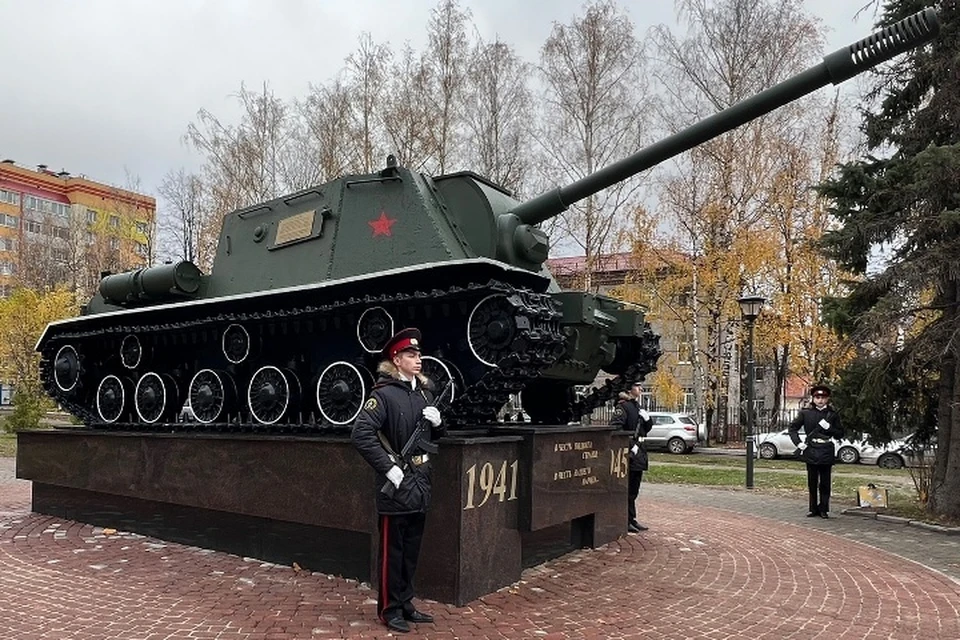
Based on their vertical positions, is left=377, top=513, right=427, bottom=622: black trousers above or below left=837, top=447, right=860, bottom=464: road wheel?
above

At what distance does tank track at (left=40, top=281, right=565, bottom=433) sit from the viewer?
7656 mm

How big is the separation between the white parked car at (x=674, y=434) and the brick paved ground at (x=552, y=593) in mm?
18172

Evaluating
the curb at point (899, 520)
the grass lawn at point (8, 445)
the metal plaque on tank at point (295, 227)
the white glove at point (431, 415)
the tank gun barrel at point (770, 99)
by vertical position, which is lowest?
the grass lawn at point (8, 445)

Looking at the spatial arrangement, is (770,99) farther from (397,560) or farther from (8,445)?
(8,445)

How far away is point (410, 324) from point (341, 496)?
201 centimetres

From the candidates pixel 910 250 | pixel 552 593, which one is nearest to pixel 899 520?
pixel 910 250

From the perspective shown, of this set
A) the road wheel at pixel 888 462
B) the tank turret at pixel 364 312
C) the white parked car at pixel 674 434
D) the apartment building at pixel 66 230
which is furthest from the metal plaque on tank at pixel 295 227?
the apartment building at pixel 66 230

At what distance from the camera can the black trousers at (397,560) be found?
584 cm

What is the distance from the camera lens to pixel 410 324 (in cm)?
868

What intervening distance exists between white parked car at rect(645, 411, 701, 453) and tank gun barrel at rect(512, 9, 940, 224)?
2006 centimetres

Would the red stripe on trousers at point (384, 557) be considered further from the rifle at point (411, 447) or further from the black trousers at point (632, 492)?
the black trousers at point (632, 492)

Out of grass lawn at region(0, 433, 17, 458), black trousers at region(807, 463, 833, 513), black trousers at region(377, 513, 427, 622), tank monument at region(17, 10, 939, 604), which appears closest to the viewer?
black trousers at region(377, 513, 427, 622)

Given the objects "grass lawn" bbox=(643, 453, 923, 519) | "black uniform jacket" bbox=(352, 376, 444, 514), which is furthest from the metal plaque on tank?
"grass lawn" bbox=(643, 453, 923, 519)

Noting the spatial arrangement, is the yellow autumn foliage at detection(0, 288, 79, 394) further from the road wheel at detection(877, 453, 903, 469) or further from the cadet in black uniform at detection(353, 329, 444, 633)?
the cadet in black uniform at detection(353, 329, 444, 633)
